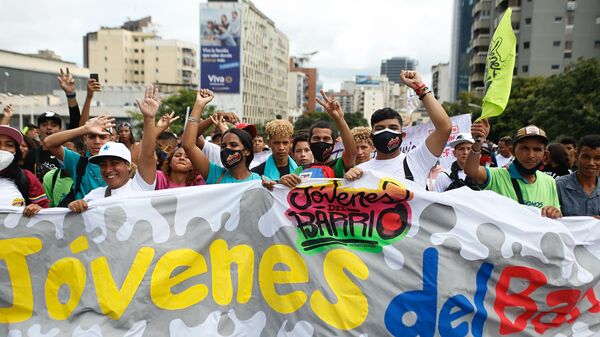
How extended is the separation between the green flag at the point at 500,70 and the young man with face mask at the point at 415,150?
33cm

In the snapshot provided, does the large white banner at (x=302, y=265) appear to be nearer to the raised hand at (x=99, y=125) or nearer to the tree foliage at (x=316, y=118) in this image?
the raised hand at (x=99, y=125)

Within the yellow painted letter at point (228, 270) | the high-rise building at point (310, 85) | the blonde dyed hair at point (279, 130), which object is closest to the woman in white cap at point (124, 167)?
the yellow painted letter at point (228, 270)

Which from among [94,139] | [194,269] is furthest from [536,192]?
[94,139]

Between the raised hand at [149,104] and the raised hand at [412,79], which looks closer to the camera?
the raised hand at [412,79]

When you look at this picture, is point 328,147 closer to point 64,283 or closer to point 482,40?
point 64,283

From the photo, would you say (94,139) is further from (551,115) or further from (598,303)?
(551,115)

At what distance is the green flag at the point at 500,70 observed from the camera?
3480mm

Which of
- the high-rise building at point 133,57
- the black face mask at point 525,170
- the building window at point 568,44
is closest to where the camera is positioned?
the black face mask at point 525,170

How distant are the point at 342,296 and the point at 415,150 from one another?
3.90 ft

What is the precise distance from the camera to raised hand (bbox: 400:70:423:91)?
139 inches

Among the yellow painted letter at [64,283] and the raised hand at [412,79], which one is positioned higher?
the raised hand at [412,79]

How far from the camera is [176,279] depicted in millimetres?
3285

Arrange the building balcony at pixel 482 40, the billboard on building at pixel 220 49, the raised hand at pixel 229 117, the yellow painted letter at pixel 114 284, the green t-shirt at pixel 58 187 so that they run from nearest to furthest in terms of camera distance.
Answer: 1. the yellow painted letter at pixel 114 284
2. the green t-shirt at pixel 58 187
3. the raised hand at pixel 229 117
4. the building balcony at pixel 482 40
5. the billboard on building at pixel 220 49

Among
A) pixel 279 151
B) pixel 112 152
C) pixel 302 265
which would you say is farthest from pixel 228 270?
pixel 279 151
